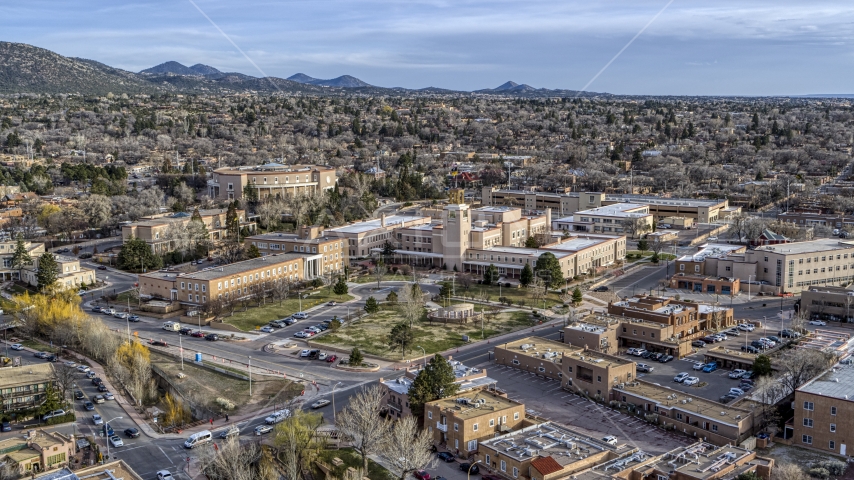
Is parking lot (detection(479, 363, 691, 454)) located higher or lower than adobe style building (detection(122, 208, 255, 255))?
lower

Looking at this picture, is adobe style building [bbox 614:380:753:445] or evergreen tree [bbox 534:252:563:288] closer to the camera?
adobe style building [bbox 614:380:753:445]

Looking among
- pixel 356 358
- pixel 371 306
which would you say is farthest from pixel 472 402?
pixel 371 306

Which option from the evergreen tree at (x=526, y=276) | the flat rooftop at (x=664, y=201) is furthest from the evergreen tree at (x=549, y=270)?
the flat rooftop at (x=664, y=201)

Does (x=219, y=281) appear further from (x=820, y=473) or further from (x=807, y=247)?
(x=807, y=247)

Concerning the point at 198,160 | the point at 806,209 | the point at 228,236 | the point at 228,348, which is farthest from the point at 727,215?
the point at 198,160

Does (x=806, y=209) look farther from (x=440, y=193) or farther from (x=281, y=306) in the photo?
(x=281, y=306)

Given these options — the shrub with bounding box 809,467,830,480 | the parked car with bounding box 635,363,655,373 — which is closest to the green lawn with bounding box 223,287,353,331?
the parked car with bounding box 635,363,655,373

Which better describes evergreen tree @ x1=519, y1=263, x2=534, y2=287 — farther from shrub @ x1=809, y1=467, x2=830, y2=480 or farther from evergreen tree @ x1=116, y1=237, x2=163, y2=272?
shrub @ x1=809, y1=467, x2=830, y2=480
